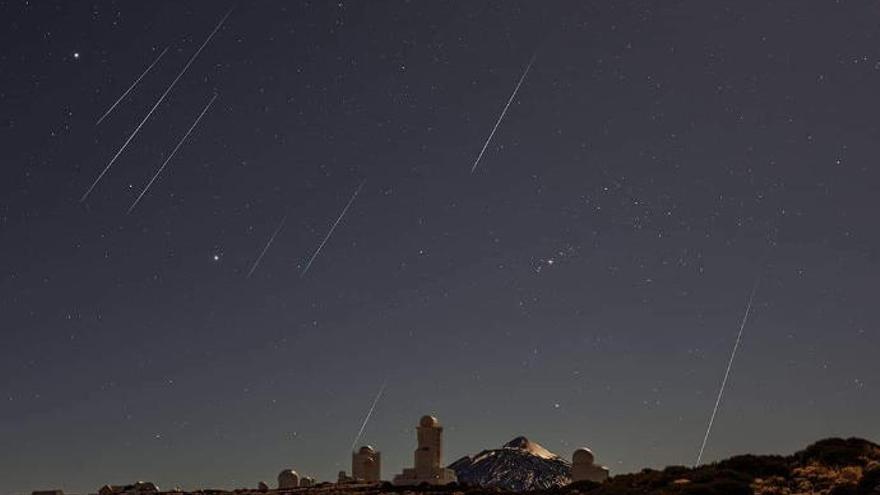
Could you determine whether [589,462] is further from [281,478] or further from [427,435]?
[281,478]

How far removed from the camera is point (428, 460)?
4944 cm

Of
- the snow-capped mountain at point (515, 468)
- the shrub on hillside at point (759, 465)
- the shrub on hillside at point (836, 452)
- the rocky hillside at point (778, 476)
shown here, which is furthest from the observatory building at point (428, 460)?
the snow-capped mountain at point (515, 468)

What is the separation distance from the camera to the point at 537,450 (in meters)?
167

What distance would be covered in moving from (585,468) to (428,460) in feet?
33.0

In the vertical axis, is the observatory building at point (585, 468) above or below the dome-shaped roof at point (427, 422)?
below

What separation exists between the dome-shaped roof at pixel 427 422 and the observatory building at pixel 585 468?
10.0 m

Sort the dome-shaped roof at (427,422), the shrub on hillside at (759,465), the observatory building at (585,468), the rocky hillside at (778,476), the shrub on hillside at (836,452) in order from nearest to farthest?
the rocky hillside at (778,476)
the shrub on hillside at (759,465)
the shrub on hillside at (836,452)
the observatory building at (585,468)
the dome-shaped roof at (427,422)

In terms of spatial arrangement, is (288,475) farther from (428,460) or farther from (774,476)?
(774,476)

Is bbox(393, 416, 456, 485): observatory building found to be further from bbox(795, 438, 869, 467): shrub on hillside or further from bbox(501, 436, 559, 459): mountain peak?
bbox(501, 436, 559, 459): mountain peak

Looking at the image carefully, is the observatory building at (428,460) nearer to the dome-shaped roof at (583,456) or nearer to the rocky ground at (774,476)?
the dome-shaped roof at (583,456)

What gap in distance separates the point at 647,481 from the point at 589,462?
1872 centimetres

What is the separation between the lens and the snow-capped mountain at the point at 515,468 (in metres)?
143

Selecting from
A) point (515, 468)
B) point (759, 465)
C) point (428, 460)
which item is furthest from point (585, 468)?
point (515, 468)

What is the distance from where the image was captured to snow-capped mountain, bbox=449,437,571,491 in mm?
142875
